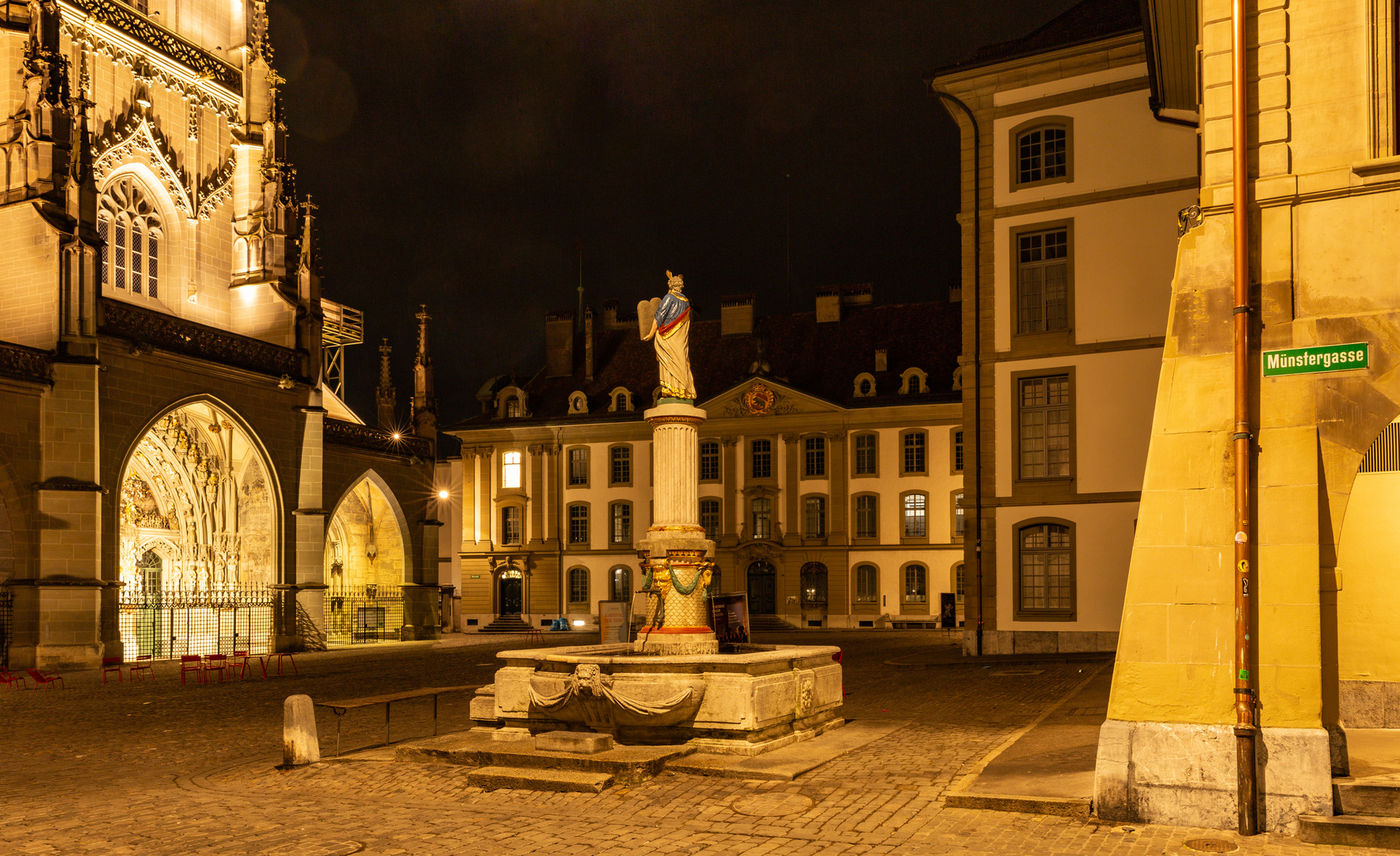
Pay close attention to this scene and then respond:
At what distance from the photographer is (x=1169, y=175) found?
2592cm

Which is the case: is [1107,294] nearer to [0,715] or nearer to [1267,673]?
[1267,673]

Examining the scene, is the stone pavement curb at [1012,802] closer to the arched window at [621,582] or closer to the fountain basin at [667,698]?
the fountain basin at [667,698]

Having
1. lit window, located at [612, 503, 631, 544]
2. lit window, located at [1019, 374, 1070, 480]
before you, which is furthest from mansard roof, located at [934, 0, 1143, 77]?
lit window, located at [612, 503, 631, 544]

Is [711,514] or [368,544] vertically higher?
[711,514]

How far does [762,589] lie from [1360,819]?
161 feet

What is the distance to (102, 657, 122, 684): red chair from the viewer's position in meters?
25.3

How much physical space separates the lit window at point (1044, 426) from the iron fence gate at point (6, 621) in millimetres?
23027

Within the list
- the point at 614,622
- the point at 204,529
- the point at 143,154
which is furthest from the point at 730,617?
the point at 143,154

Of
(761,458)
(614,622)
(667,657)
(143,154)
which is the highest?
(143,154)

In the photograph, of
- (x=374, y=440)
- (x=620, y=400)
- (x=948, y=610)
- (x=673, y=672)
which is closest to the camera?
(x=673, y=672)

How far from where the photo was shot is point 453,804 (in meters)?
10.4

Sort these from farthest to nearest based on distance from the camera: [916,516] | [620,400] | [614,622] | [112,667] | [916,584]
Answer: [620,400]
[916,516]
[916,584]
[614,622]
[112,667]

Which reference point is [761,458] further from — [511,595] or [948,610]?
[511,595]

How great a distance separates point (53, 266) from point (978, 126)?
21.9 m
